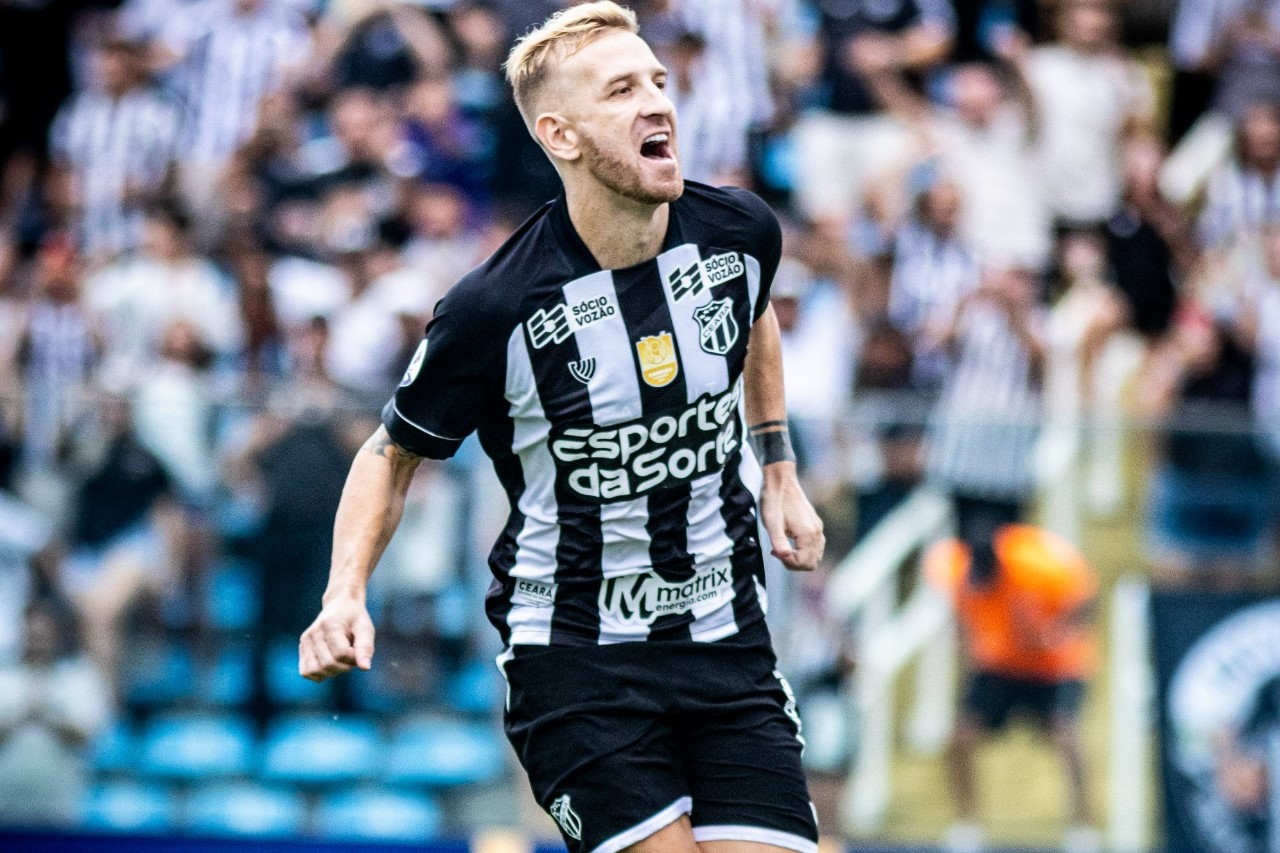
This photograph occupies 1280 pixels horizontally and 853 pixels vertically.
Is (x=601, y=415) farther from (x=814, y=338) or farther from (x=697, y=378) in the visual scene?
(x=814, y=338)

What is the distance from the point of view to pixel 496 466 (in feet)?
15.6

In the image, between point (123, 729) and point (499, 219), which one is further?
point (499, 219)

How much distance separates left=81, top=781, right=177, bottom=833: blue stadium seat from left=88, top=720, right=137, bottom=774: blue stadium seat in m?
0.08

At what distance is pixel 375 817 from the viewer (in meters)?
8.30

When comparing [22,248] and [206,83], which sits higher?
[206,83]

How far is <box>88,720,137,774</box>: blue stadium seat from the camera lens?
836 centimetres

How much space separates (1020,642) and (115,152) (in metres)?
6.74

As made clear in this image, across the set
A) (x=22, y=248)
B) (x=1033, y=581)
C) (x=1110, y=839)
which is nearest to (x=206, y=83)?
(x=22, y=248)

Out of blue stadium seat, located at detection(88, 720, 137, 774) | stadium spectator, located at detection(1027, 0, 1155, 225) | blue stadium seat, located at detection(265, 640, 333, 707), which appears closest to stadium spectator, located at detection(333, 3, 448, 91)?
stadium spectator, located at detection(1027, 0, 1155, 225)

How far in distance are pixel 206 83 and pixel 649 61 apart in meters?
8.25

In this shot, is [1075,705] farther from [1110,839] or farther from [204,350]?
[204,350]

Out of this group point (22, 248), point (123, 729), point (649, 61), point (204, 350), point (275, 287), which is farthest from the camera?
point (22, 248)

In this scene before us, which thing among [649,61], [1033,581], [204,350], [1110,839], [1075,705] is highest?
[649,61]

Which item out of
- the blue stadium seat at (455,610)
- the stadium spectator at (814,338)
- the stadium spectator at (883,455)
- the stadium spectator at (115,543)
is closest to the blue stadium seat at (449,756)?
the blue stadium seat at (455,610)
